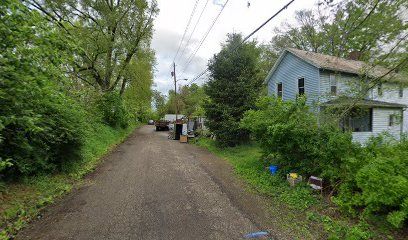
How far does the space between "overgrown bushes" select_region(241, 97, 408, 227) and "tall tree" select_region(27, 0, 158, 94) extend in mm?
12913

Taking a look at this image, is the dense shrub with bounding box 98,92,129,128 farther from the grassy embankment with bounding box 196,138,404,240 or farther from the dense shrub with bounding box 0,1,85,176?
the grassy embankment with bounding box 196,138,404,240

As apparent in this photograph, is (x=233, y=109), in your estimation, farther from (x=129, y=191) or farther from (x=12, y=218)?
(x=12, y=218)

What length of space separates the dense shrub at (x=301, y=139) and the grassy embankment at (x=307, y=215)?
598 mm

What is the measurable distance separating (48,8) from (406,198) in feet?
63.6

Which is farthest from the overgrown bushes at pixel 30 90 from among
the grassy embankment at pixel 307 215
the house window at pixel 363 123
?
the house window at pixel 363 123

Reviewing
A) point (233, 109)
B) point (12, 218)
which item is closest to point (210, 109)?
point (233, 109)

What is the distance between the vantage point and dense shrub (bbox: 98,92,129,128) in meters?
16.7

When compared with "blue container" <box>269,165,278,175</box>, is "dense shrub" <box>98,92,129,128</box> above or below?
above

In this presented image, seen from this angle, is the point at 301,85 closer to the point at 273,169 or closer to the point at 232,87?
the point at 232,87

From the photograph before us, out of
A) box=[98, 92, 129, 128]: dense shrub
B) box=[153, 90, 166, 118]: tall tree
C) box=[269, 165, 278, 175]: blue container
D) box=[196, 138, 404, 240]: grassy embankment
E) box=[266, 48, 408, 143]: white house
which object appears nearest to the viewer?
box=[196, 138, 404, 240]: grassy embankment

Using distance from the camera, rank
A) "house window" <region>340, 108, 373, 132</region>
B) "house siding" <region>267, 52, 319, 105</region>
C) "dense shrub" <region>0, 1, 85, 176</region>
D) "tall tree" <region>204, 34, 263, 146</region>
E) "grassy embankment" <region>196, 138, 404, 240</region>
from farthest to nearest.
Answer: "house window" <region>340, 108, 373, 132</region>
"house siding" <region>267, 52, 319, 105</region>
"tall tree" <region>204, 34, 263, 146</region>
"grassy embankment" <region>196, 138, 404, 240</region>
"dense shrub" <region>0, 1, 85, 176</region>

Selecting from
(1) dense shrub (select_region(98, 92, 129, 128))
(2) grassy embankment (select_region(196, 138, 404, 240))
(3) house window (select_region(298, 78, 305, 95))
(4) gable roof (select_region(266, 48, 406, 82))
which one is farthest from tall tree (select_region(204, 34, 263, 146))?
(1) dense shrub (select_region(98, 92, 129, 128))

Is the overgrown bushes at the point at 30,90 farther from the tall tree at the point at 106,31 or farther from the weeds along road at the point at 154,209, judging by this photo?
the tall tree at the point at 106,31

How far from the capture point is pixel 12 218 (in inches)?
160
